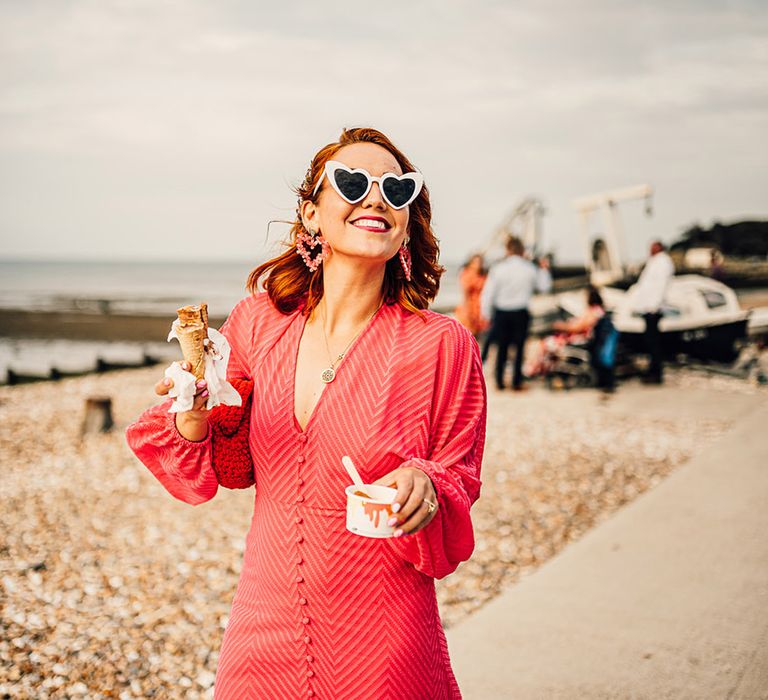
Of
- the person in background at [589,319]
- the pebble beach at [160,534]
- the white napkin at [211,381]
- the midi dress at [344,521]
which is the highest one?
the white napkin at [211,381]

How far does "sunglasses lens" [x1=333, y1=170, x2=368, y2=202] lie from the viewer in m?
1.66

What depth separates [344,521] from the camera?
1554 millimetres

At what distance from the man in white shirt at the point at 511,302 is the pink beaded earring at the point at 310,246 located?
7.82 metres

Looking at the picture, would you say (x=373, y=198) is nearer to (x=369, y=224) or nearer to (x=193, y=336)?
(x=369, y=224)

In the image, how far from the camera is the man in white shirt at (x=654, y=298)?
32.7 ft

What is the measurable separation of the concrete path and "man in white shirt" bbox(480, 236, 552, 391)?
14.9ft

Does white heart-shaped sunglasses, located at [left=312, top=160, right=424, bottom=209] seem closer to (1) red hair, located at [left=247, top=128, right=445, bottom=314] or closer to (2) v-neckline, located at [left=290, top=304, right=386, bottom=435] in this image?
Answer: (1) red hair, located at [left=247, top=128, right=445, bottom=314]

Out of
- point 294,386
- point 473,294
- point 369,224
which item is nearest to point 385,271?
point 369,224

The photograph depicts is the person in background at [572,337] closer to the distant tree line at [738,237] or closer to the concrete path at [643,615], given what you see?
the concrete path at [643,615]

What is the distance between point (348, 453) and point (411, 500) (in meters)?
0.27

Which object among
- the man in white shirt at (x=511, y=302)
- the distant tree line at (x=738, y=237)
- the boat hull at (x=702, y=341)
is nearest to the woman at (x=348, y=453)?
the man in white shirt at (x=511, y=302)

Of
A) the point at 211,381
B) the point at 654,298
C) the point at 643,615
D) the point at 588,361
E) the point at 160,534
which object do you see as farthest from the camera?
the point at 654,298

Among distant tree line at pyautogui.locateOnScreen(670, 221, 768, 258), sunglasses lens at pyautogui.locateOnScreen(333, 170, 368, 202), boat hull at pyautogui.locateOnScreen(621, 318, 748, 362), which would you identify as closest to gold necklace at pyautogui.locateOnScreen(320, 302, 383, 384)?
sunglasses lens at pyautogui.locateOnScreen(333, 170, 368, 202)

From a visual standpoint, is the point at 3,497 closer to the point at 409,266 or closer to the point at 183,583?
the point at 183,583
